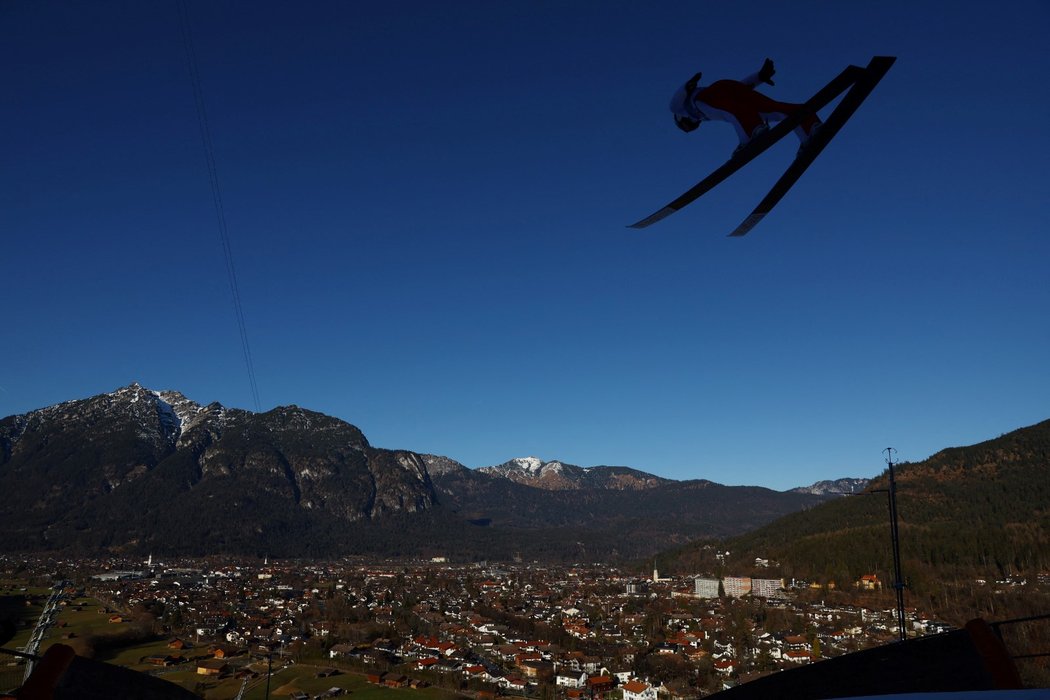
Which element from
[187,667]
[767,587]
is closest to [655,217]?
[187,667]

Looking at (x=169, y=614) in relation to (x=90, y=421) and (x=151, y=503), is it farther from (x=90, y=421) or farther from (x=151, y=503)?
(x=90, y=421)

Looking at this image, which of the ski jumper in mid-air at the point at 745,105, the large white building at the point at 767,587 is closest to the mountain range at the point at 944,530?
the large white building at the point at 767,587

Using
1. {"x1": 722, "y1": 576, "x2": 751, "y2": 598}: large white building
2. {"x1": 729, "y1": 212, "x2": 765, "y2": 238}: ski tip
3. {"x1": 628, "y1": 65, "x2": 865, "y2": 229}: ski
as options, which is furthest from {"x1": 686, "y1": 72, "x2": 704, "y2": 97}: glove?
{"x1": 722, "y1": 576, "x2": 751, "y2": 598}: large white building

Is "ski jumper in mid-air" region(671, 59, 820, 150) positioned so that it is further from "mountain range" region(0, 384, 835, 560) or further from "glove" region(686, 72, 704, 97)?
"mountain range" region(0, 384, 835, 560)

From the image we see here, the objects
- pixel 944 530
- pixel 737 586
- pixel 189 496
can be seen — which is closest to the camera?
pixel 944 530

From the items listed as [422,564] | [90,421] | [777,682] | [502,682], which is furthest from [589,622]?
[90,421]

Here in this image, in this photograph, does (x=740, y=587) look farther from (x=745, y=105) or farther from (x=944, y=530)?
(x=745, y=105)

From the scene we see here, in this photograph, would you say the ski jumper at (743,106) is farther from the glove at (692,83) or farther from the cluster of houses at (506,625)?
the cluster of houses at (506,625)
